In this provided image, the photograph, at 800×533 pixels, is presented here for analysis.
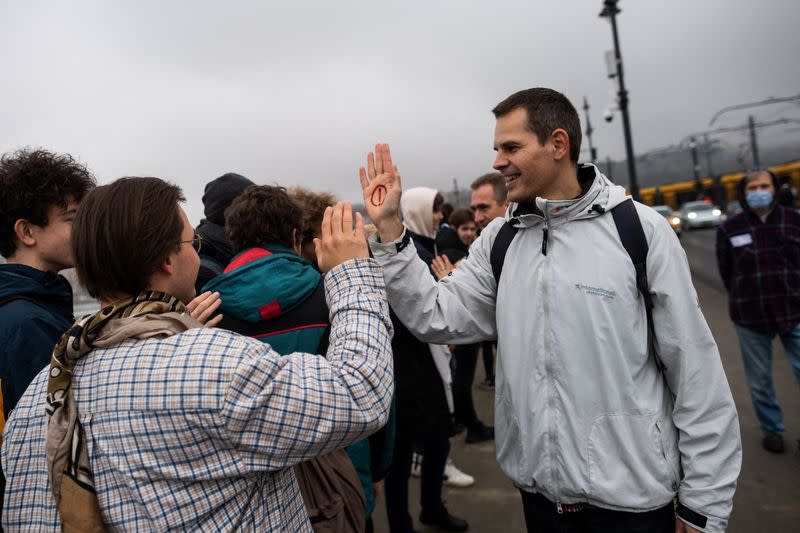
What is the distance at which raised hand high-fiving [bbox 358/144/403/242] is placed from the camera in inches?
66.4

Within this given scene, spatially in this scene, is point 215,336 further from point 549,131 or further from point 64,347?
point 549,131

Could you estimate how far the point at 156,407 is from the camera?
1.11 meters

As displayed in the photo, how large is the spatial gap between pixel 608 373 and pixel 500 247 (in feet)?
1.96

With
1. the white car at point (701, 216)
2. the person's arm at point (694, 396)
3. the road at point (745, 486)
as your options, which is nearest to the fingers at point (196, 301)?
the person's arm at point (694, 396)

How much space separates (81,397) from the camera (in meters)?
1.17

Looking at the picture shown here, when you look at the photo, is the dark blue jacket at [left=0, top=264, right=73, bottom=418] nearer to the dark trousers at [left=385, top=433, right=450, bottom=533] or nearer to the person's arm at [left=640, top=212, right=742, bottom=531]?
the dark trousers at [left=385, top=433, right=450, bottom=533]

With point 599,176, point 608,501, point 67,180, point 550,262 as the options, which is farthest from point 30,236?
point 608,501

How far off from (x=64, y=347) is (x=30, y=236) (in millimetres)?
947

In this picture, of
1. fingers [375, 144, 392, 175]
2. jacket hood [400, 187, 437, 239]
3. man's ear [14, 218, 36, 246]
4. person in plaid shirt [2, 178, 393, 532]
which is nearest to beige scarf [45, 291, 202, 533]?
person in plaid shirt [2, 178, 393, 532]

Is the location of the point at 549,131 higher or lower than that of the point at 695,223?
higher

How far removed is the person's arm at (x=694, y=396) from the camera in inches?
64.5

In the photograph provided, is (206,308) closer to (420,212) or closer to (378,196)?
(378,196)

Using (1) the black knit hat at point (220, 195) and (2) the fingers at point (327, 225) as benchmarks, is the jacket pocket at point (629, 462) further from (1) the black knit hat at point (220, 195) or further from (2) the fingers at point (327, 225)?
(1) the black knit hat at point (220, 195)

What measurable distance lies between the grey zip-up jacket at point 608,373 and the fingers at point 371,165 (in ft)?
0.75
